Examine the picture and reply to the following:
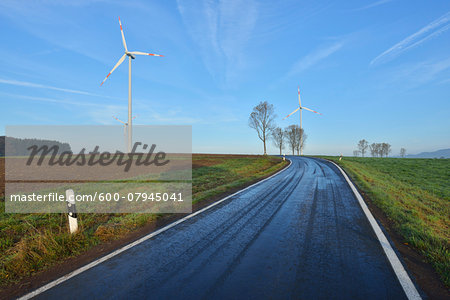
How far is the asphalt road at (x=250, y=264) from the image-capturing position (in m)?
2.93

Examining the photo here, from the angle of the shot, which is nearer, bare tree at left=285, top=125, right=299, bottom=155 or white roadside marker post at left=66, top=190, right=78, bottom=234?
white roadside marker post at left=66, top=190, right=78, bottom=234

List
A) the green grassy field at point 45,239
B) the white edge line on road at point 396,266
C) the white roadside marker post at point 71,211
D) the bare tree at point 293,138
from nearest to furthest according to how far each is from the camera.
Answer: the white edge line on road at point 396,266
the green grassy field at point 45,239
the white roadside marker post at point 71,211
the bare tree at point 293,138

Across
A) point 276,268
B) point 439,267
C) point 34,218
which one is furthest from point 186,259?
point 34,218

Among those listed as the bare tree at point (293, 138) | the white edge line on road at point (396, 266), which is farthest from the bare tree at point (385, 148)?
the white edge line on road at point (396, 266)

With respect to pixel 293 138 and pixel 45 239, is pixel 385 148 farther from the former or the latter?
pixel 45 239

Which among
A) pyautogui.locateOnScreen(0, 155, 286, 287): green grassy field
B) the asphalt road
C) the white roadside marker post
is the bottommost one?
pyautogui.locateOnScreen(0, 155, 286, 287): green grassy field

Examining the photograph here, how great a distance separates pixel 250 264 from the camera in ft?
11.8

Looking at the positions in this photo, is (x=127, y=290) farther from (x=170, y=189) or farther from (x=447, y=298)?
(x=170, y=189)

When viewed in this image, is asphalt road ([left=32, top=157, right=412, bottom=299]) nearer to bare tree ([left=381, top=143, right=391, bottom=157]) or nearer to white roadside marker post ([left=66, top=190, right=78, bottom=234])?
white roadside marker post ([left=66, top=190, right=78, bottom=234])

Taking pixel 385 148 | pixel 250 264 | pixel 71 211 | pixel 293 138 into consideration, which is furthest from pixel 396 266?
pixel 385 148

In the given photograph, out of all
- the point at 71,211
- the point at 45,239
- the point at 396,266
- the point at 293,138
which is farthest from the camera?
the point at 293,138

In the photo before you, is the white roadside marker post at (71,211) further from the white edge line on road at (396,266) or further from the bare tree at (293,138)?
the bare tree at (293,138)

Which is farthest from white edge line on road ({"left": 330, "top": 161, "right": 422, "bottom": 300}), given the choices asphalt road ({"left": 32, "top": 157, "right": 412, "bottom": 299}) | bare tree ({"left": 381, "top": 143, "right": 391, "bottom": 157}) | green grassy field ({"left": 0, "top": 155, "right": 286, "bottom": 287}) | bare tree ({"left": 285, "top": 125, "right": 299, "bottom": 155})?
bare tree ({"left": 381, "top": 143, "right": 391, "bottom": 157})

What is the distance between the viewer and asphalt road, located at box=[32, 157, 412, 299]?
293 centimetres
